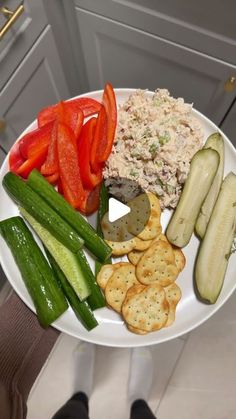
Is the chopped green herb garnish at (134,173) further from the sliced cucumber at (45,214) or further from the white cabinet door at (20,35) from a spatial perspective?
the white cabinet door at (20,35)

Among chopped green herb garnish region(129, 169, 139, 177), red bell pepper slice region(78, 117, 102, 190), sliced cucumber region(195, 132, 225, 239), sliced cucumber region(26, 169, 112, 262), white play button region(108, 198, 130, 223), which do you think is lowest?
sliced cucumber region(26, 169, 112, 262)

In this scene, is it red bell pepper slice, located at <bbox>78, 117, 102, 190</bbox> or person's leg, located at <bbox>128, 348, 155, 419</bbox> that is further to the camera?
person's leg, located at <bbox>128, 348, 155, 419</bbox>

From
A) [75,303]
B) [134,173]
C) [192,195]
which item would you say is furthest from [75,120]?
[75,303]

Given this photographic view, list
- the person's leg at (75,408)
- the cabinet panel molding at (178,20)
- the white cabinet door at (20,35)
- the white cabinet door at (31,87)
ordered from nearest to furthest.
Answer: the cabinet panel molding at (178,20), the white cabinet door at (20,35), the white cabinet door at (31,87), the person's leg at (75,408)

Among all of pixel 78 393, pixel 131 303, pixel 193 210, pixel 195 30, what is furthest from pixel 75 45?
pixel 78 393

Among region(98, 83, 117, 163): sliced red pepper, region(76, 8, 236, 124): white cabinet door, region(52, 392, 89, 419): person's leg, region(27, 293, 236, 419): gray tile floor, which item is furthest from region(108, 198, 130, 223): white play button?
region(52, 392, 89, 419): person's leg

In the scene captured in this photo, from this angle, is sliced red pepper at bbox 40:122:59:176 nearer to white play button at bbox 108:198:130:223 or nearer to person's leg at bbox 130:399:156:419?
white play button at bbox 108:198:130:223

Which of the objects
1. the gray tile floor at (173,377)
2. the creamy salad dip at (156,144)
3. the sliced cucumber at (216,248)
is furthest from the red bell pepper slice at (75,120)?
the gray tile floor at (173,377)
